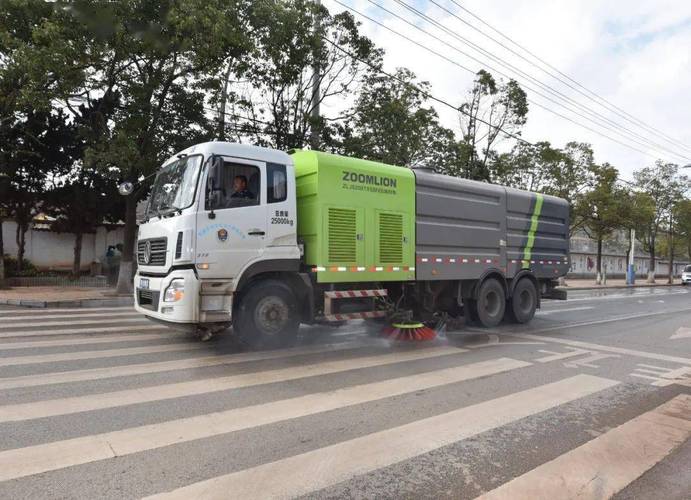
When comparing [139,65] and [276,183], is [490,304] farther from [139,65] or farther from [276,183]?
[139,65]

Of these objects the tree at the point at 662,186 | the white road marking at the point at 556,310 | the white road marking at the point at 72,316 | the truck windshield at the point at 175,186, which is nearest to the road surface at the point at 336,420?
the truck windshield at the point at 175,186

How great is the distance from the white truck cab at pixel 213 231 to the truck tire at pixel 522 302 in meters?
5.66

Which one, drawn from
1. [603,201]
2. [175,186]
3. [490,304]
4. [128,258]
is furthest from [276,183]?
[603,201]

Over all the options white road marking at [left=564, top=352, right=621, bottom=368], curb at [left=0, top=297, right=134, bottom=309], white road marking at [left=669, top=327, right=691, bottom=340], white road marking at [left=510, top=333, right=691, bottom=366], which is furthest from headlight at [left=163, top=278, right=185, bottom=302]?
white road marking at [left=669, top=327, right=691, bottom=340]

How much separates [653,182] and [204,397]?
4450 cm

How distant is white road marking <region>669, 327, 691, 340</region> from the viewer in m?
9.91

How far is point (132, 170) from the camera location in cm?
1455

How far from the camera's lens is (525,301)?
440 inches

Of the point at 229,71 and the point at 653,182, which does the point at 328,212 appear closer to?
the point at 229,71

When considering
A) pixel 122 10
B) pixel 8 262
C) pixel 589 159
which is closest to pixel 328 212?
pixel 122 10

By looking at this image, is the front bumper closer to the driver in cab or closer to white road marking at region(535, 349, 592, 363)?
the driver in cab

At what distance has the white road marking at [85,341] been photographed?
23.5 feet

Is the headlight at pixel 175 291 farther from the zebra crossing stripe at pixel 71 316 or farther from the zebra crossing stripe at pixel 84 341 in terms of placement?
the zebra crossing stripe at pixel 71 316

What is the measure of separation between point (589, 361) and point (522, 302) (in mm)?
3926
